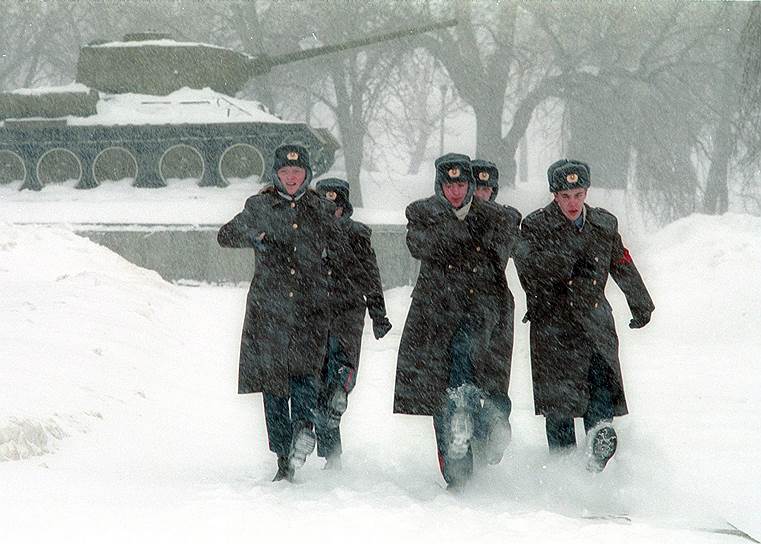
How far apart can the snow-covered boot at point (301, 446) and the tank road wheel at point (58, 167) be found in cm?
1537

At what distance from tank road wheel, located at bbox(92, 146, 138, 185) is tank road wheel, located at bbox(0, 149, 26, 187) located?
1245mm

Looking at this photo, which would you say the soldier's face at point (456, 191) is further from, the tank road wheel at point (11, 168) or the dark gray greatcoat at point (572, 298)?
the tank road wheel at point (11, 168)

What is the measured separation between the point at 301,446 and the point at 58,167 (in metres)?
15.7

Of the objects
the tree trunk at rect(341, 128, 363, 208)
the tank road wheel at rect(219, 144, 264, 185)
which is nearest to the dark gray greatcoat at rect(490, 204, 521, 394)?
the tank road wheel at rect(219, 144, 264, 185)

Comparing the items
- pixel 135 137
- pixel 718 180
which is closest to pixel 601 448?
pixel 135 137

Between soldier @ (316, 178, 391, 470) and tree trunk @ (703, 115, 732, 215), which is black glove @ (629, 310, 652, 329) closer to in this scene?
soldier @ (316, 178, 391, 470)

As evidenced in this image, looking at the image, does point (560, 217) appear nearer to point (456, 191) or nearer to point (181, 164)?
point (456, 191)

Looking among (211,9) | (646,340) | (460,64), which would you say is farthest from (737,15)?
(646,340)

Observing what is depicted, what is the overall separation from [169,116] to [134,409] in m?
12.8

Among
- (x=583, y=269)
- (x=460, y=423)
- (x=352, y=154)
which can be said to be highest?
(x=352, y=154)

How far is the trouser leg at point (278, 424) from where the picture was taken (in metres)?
5.38

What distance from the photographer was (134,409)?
7379 mm

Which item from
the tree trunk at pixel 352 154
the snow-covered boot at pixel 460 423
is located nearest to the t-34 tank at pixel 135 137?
the tree trunk at pixel 352 154

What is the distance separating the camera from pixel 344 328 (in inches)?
234
